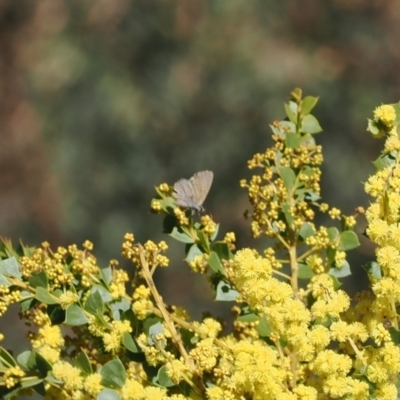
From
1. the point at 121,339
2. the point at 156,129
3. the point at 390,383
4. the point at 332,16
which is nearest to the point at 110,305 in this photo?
the point at 121,339

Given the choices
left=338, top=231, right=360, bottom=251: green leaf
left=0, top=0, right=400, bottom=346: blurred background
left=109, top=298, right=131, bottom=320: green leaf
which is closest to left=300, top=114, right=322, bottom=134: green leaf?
left=338, top=231, right=360, bottom=251: green leaf

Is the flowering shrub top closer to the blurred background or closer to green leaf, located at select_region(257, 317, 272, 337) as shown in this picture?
green leaf, located at select_region(257, 317, 272, 337)

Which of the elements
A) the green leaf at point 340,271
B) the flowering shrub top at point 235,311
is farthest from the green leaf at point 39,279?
the green leaf at point 340,271

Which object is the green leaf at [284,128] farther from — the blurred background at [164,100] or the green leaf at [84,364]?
the blurred background at [164,100]

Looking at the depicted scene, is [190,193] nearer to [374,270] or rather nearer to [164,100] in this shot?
[374,270]

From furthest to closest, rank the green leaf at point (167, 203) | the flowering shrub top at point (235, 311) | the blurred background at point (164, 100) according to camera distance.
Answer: the blurred background at point (164, 100)
the green leaf at point (167, 203)
the flowering shrub top at point (235, 311)

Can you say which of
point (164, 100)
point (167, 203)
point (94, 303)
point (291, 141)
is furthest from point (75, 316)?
point (164, 100)

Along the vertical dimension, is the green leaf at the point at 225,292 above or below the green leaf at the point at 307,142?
below
